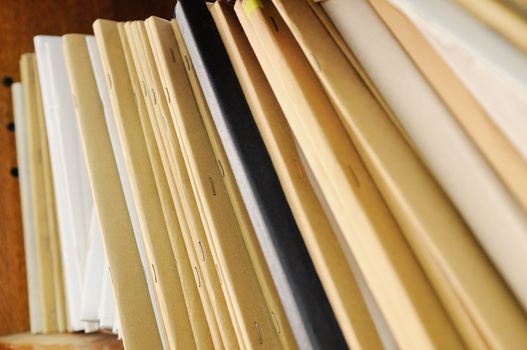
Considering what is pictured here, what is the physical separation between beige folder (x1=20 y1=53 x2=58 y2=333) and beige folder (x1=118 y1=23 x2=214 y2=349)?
424mm

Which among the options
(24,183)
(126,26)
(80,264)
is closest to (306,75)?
(126,26)

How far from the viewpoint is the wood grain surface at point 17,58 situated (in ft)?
3.01

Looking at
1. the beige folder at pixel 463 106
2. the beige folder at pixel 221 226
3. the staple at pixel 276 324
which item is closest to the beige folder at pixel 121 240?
the beige folder at pixel 221 226

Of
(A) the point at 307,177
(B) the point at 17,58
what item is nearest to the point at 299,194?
(A) the point at 307,177

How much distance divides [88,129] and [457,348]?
64cm

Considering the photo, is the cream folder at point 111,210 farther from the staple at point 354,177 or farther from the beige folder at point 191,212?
the staple at point 354,177

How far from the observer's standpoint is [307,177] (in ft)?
1.42

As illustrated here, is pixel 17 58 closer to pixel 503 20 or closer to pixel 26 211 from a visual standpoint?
pixel 26 211

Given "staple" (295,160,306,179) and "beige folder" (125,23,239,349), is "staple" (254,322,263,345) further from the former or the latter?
"staple" (295,160,306,179)

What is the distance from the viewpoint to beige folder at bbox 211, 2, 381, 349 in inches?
14.2

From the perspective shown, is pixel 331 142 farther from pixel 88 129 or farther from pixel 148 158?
pixel 88 129

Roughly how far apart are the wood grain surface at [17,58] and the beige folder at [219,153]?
524 mm

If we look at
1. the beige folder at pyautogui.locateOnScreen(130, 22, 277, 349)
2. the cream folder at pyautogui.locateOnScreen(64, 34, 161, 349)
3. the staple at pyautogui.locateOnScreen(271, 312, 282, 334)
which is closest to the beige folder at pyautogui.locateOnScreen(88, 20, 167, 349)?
the cream folder at pyautogui.locateOnScreen(64, 34, 161, 349)

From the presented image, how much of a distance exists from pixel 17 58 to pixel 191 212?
0.88 meters
